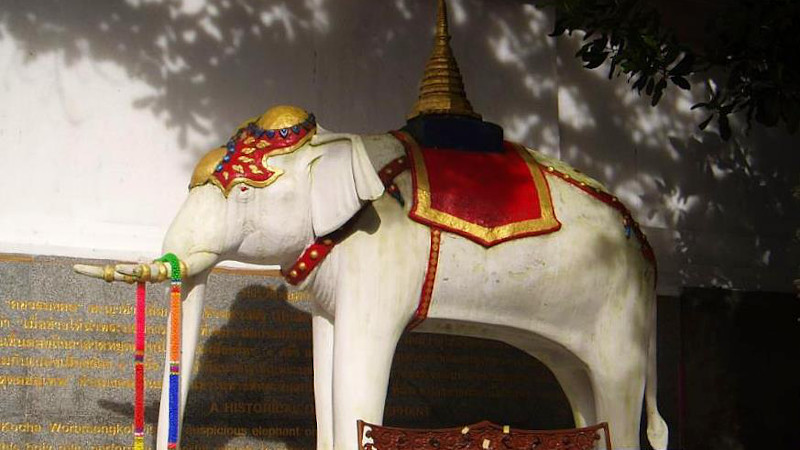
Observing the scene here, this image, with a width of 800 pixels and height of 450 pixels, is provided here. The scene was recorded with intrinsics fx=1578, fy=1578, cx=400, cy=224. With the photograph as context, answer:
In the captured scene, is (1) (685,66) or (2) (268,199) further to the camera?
(1) (685,66)

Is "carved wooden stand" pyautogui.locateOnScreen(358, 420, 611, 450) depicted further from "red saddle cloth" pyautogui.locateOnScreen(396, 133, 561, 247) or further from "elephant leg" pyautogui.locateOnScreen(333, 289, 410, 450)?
"red saddle cloth" pyautogui.locateOnScreen(396, 133, 561, 247)

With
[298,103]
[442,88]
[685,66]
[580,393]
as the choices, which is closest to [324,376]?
[580,393]

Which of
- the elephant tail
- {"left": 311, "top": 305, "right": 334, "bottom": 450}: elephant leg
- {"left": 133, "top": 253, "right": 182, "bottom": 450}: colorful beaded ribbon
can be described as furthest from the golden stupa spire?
{"left": 133, "top": 253, "right": 182, "bottom": 450}: colorful beaded ribbon

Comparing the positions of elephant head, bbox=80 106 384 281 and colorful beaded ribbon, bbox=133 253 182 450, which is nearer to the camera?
colorful beaded ribbon, bbox=133 253 182 450

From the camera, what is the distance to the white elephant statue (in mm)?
5148

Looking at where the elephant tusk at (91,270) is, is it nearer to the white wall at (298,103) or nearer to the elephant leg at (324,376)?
the elephant leg at (324,376)

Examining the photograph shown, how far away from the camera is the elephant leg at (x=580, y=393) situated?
5.75 metres

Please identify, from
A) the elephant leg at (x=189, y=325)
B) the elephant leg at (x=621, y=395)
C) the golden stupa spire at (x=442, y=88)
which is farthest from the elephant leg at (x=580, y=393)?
the elephant leg at (x=189, y=325)

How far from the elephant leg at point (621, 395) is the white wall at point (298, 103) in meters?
1.46

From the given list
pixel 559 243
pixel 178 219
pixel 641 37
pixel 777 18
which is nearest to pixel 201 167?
pixel 178 219

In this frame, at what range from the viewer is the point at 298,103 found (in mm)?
6547

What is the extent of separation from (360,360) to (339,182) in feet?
1.94

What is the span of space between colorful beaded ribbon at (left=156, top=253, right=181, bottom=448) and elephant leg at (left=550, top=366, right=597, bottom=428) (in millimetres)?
1453

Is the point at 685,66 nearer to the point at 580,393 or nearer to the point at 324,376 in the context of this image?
the point at 580,393
